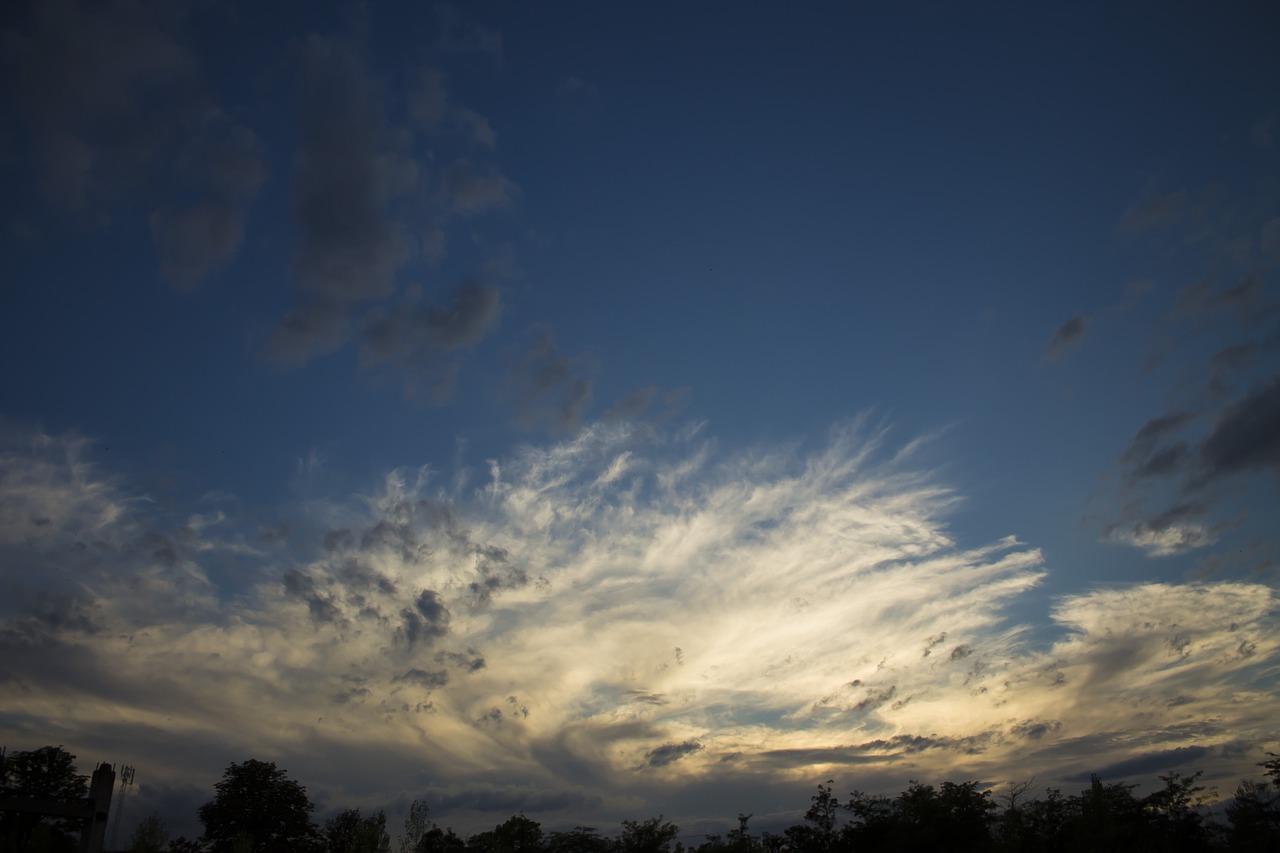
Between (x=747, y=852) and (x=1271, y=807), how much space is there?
3418 centimetres

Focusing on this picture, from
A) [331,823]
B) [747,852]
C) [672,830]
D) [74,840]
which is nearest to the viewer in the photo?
[74,840]

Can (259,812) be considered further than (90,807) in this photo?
Yes

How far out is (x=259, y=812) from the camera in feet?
210

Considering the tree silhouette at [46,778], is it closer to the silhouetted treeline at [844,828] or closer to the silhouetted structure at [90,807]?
the silhouetted treeline at [844,828]

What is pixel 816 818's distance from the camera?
57438 mm

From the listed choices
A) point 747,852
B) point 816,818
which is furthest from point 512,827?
point 816,818

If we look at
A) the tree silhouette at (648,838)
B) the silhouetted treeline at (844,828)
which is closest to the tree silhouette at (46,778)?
the silhouetted treeline at (844,828)

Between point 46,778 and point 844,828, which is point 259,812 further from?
point 844,828

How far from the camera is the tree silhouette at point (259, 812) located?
6194cm

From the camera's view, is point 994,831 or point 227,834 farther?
point 227,834

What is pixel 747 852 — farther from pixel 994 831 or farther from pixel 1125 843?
pixel 1125 843

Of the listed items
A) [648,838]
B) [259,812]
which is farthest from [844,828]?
[259,812]

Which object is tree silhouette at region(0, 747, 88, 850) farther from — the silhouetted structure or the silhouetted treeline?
the silhouetted structure

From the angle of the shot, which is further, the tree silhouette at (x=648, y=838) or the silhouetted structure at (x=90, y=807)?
the tree silhouette at (x=648, y=838)
